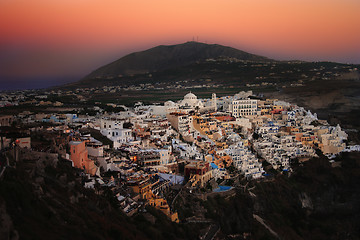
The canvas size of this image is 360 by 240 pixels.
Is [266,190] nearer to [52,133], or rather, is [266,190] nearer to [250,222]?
[250,222]

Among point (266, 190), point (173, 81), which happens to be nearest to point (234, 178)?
point (266, 190)

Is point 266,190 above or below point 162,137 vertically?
below

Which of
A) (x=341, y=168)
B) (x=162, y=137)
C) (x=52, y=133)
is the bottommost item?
(x=341, y=168)

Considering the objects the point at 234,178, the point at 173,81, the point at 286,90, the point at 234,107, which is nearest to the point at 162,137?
the point at 234,178

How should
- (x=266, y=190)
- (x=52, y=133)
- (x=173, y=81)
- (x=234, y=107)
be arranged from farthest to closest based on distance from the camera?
(x=173, y=81)
(x=234, y=107)
(x=266, y=190)
(x=52, y=133)

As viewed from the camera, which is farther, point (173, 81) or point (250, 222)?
point (173, 81)

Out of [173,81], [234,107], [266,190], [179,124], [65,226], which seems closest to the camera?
[65,226]
